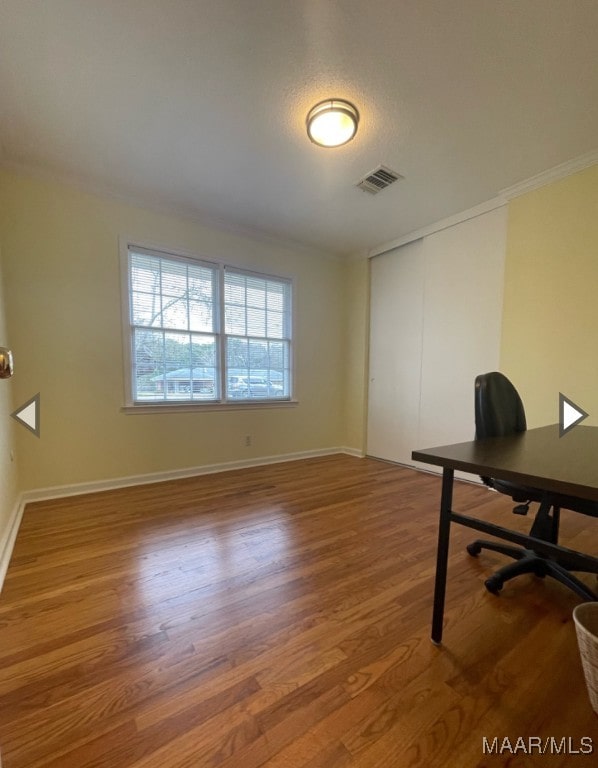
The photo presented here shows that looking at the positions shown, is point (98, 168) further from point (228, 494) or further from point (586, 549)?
point (586, 549)

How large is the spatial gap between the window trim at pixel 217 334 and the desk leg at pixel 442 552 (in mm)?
2772

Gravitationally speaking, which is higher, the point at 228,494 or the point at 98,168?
the point at 98,168

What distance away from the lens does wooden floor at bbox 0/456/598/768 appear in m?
0.90

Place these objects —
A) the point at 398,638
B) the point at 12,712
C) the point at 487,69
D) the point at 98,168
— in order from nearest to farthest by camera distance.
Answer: the point at 12,712 → the point at 398,638 → the point at 487,69 → the point at 98,168

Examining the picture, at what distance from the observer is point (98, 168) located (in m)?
2.61

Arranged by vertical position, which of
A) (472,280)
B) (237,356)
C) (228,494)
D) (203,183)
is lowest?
(228,494)

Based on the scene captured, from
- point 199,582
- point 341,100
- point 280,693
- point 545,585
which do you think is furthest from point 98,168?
point 545,585

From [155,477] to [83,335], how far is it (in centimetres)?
151

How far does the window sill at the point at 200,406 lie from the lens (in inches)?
123

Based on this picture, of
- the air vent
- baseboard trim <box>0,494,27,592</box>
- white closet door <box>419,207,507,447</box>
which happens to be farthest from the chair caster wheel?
the air vent

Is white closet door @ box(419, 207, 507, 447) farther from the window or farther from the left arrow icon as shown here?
the left arrow icon

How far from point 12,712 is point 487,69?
3415mm

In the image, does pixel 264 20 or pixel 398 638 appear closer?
pixel 398 638

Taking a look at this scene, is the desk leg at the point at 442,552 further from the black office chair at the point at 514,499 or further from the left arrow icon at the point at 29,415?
the left arrow icon at the point at 29,415
